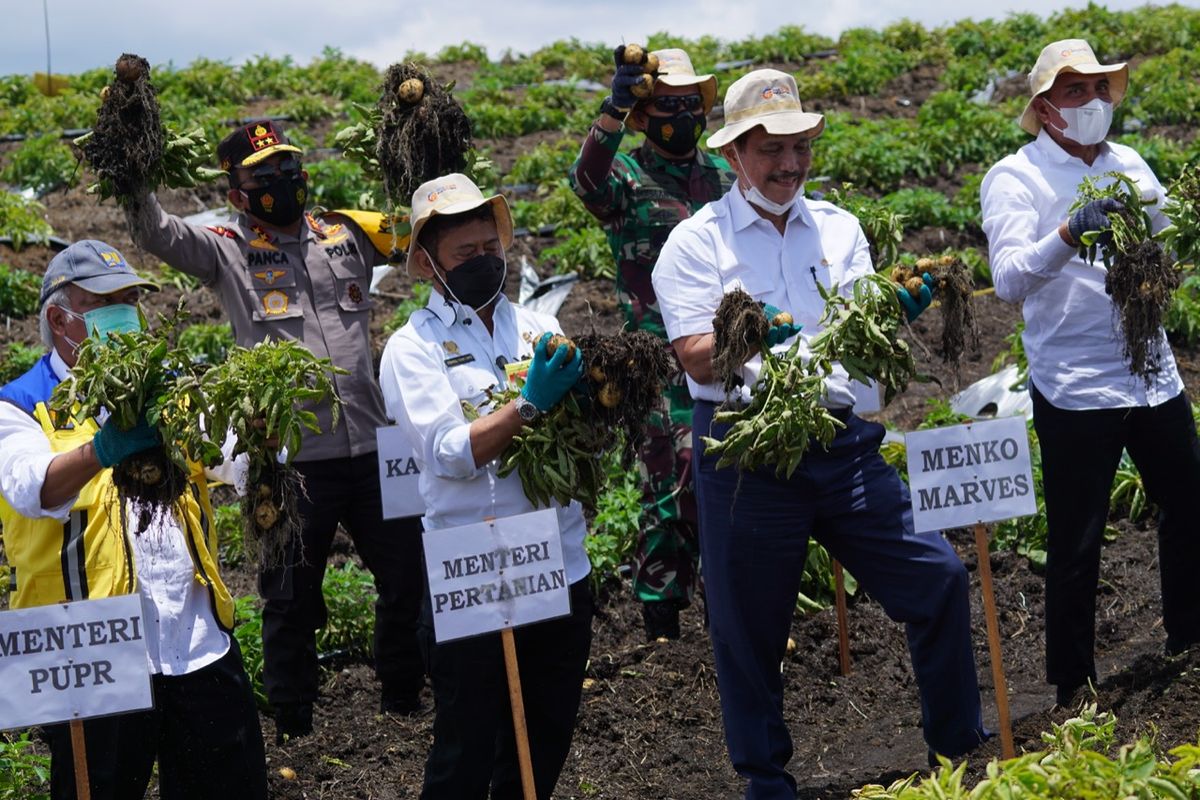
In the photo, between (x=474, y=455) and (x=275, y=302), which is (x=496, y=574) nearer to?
(x=474, y=455)

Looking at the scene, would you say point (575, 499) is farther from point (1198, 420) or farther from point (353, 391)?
point (1198, 420)

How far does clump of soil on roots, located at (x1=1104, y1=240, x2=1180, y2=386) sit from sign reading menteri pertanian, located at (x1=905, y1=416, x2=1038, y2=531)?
56 cm

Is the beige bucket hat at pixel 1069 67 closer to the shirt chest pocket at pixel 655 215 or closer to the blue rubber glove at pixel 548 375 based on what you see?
the shirt chest pocket at pixel 655 215

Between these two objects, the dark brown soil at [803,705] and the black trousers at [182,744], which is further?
the dark brown soil at [803,705]

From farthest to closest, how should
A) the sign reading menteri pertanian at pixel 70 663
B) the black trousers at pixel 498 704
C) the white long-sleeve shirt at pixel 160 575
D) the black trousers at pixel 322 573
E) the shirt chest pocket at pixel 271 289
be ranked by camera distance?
the shirt chest pocket at pixel 271 289 < the black trousers at pixel 322 573 < the black trousers at pixel 498 704 < the white long-sleeve shirt at pixel 160 575 < the sign reading menteri pertanian at pixel 70 663

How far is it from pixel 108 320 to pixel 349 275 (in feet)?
6.06

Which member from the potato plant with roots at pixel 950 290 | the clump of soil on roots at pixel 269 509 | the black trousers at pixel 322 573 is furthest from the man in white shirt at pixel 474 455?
the black trousers at pixel 322 573

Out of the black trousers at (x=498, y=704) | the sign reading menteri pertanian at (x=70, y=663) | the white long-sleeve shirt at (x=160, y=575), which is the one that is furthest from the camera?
the black trousers at (x=498, y=704)

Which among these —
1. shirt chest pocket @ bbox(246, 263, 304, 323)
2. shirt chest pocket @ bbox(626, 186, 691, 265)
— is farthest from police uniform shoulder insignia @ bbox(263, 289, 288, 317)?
shirt chest pocket @ bbox(626, 186, 691, 265)

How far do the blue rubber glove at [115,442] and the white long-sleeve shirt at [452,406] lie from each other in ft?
2.41

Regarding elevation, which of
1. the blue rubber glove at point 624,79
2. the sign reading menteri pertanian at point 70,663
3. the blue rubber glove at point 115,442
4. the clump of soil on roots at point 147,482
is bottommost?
the sign reading menteri pertanian at point 70,663

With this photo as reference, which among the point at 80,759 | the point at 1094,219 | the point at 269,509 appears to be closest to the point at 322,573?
the point at 269,509

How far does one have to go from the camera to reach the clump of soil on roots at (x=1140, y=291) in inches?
187

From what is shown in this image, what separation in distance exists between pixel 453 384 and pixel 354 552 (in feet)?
11.4
